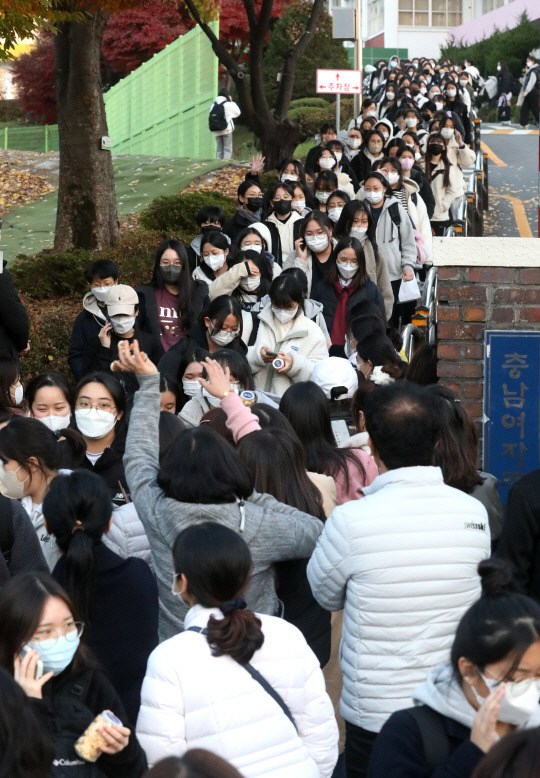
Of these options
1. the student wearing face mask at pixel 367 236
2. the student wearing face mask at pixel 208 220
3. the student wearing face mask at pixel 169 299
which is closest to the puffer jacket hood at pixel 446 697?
the student wearing face mask at pixel 169 299

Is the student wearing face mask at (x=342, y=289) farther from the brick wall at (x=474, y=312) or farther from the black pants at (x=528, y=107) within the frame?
the black pants at (x=528, y=107)

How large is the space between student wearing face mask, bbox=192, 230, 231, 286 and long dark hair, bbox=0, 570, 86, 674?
19.1ft

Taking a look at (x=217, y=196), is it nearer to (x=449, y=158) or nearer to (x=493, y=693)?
(x=449, y=158)

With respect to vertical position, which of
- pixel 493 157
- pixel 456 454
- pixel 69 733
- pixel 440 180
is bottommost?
pixel 69 733

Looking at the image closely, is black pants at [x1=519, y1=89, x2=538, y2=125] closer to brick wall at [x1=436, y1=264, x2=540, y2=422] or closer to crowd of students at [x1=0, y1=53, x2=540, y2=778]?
brick wall at [x1=436, y1=264, x2=540, y2=422]

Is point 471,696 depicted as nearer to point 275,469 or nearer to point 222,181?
point 275,469

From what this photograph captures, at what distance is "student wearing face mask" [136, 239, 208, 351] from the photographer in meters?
8.16

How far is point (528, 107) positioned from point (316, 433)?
3445 centimetres

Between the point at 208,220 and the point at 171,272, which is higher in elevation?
the point at 208,220

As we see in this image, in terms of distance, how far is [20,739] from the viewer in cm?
250

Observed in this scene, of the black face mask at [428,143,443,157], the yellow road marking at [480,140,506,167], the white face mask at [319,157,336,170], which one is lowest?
the white face mask at [319,157,336,170]

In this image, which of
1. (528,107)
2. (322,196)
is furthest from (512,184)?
(322,196)

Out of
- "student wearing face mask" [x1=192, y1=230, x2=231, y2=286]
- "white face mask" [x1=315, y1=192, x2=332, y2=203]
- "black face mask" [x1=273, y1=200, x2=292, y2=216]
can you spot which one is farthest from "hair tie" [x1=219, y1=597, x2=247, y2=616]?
"white face mask" [x1=315, y1=192, x2=332, y2=203]

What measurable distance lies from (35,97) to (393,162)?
31604 mm
